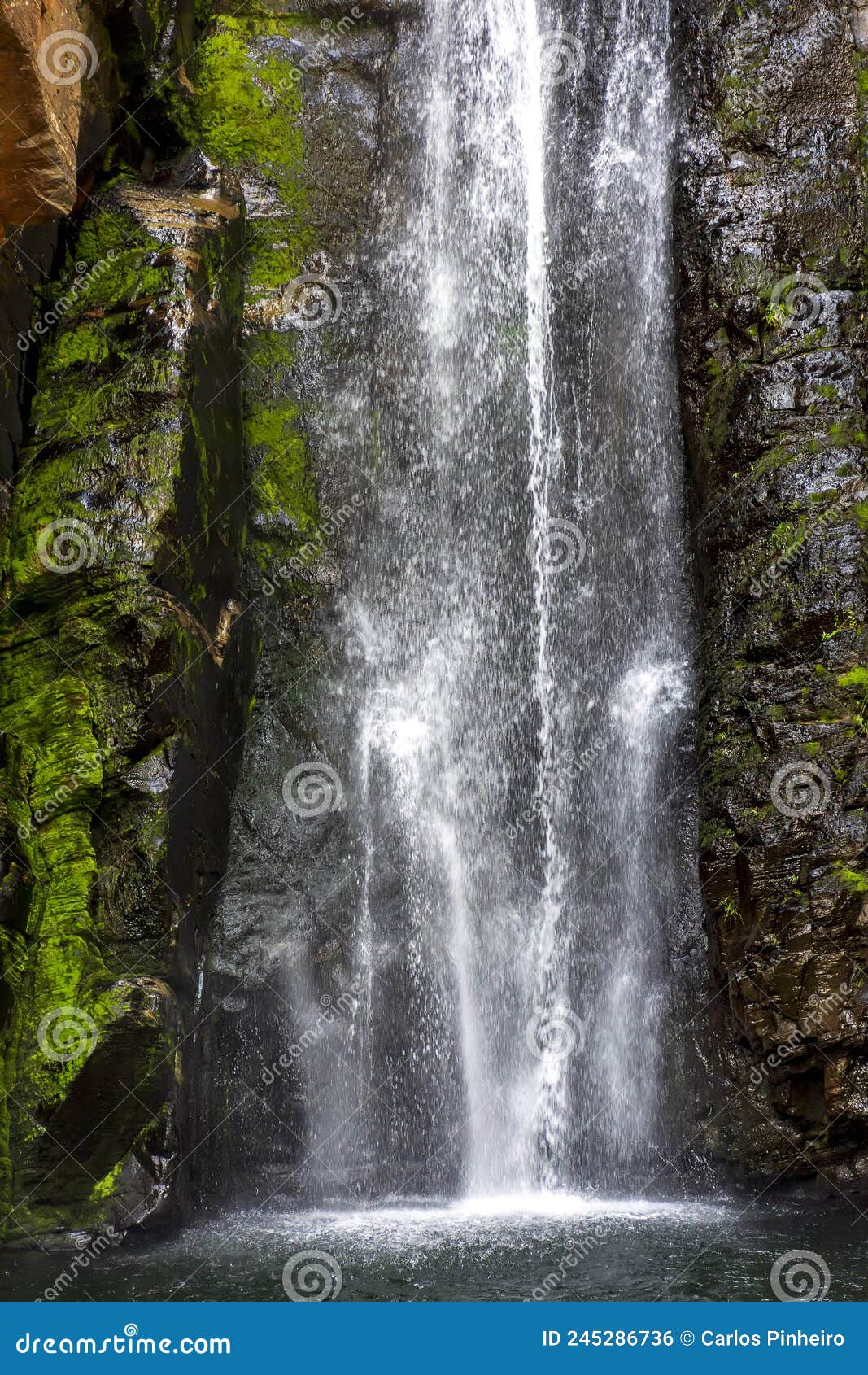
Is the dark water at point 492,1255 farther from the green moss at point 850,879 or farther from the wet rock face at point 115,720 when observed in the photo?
the green moss at point 850,879

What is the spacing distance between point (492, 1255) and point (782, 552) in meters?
4.92

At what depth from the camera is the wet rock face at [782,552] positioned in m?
8.18

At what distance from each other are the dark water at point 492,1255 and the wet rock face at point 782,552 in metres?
0.93

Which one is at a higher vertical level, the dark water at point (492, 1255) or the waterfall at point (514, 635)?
the waterfall at point (514, 635)

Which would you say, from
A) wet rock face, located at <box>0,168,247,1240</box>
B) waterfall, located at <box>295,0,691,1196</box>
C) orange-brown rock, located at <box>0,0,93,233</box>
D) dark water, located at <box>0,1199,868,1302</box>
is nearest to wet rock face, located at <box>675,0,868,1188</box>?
waterfall, located at <box>295,0,691,1196</box>

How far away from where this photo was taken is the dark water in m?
5.91

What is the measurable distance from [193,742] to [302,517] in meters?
2.48

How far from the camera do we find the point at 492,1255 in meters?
6.56

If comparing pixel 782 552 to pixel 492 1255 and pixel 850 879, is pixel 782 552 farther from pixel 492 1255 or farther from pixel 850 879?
pixel 492 1255

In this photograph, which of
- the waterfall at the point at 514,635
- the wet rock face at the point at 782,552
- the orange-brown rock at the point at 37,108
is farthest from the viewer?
the waterfall at the point at 514,635

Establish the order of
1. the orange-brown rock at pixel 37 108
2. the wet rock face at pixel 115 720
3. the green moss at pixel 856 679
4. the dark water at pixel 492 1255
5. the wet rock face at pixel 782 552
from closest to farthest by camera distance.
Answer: the dark water at pixel 492 1255 < the orange-brown rock at pixel 37 108 < the wet rock face at pixel 115 720 < the wet rock face at pixel 782 552 < the green moss at pixel 856 679

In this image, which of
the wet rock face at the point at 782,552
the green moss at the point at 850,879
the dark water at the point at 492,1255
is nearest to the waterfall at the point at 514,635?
the wet rock face at the point at 782,552

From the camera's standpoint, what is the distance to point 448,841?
955 centimetres

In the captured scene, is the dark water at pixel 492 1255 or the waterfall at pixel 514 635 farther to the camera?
the waterfall at pixel 514 635
